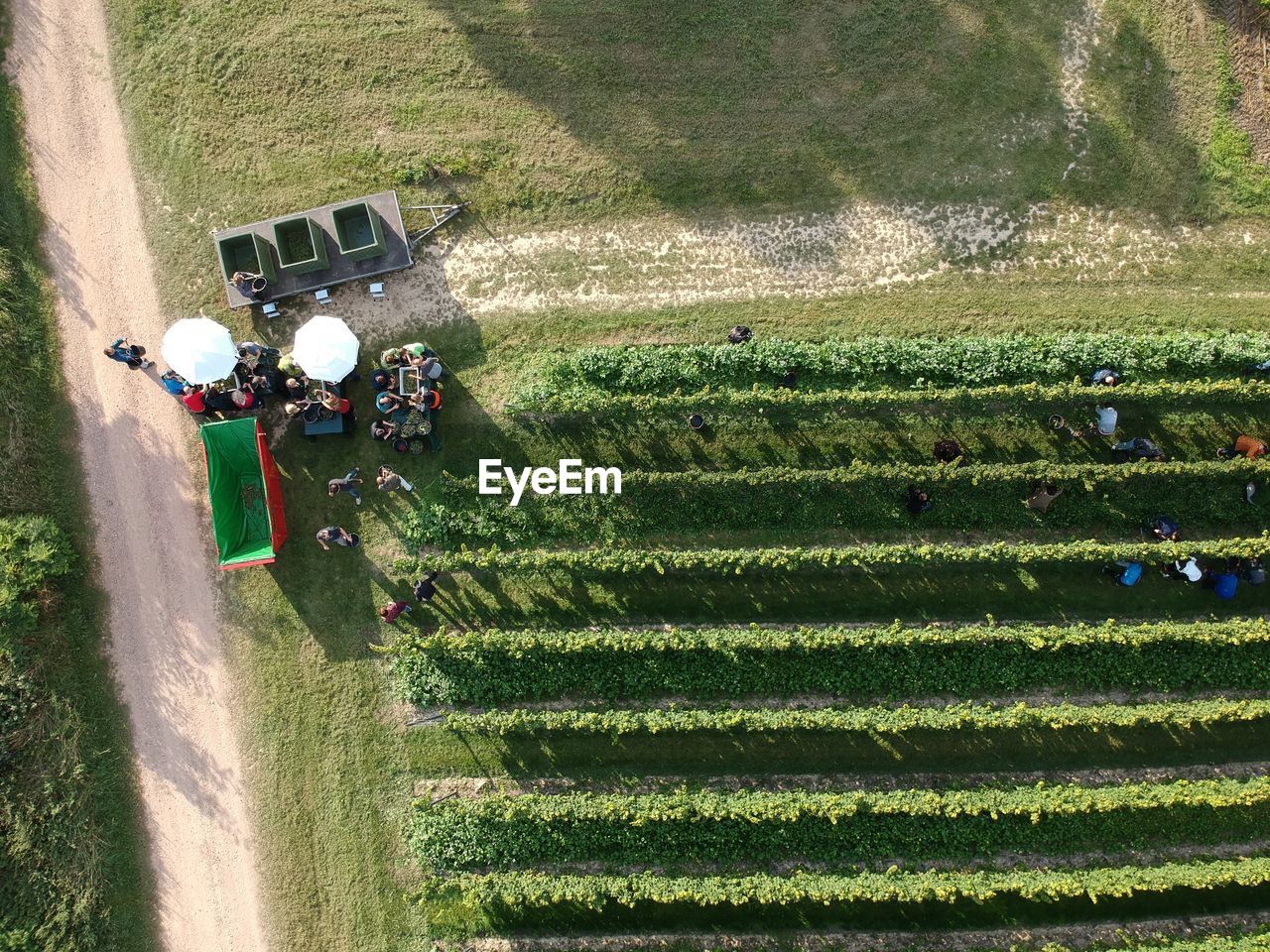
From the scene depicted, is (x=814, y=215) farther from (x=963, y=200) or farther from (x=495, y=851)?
(x=495, y=851)

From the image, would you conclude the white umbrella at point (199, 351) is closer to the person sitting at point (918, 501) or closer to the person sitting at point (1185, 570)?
the person sitting at point (918, 501)

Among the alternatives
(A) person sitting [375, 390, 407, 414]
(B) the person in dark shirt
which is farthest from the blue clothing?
(A) person sitting [375, 390, 407, 414]

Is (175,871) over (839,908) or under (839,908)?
over

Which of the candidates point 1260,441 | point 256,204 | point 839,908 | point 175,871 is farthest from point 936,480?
point 175,871

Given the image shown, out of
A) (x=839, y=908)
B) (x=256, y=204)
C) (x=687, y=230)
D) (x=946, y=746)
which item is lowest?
(x=839, y=908)

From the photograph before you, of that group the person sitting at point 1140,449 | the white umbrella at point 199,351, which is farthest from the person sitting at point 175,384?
the person sitting at point 1140,449

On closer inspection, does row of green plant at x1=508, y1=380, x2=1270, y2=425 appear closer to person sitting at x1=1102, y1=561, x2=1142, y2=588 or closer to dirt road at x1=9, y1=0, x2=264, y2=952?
person sitting at x1=1102, y1=561, x2=1142, y2=588
